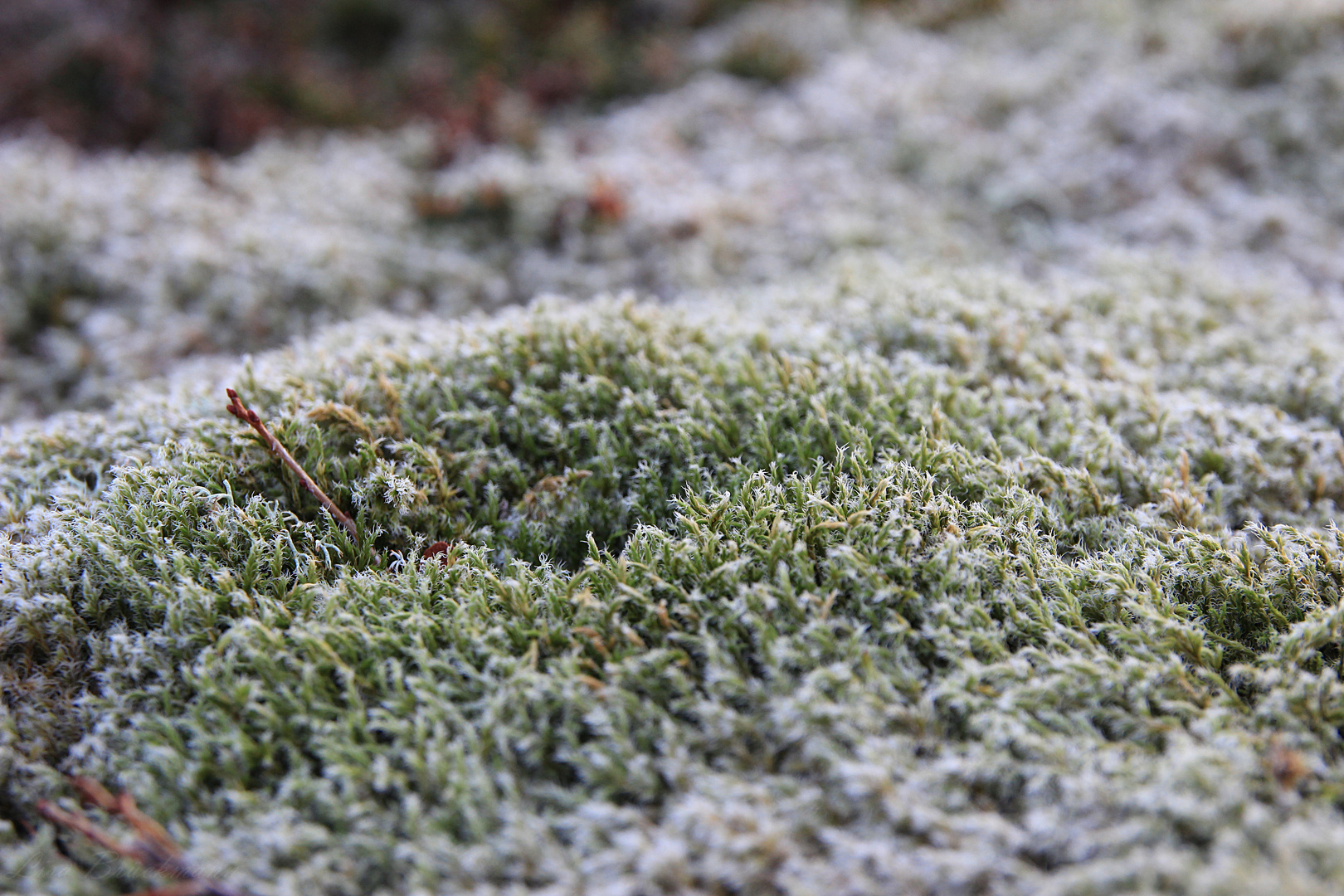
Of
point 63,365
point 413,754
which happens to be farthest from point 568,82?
point 413,754

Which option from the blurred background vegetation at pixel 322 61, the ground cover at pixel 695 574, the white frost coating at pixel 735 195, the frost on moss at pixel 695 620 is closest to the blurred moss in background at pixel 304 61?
the blurred background vegetation at pixel 322 61

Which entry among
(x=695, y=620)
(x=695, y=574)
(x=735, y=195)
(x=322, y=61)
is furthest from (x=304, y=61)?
(x=695, y=620)

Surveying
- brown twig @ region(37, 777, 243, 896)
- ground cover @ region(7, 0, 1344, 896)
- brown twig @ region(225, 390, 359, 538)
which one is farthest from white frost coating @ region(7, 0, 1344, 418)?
brown twig @ region(37, 777, 243, 896)

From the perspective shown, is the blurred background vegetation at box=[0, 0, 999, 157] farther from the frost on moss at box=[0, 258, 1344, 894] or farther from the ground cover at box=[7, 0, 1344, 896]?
the frost on moss at box=[0, 258, 1344, 894]

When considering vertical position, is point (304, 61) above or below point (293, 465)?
above

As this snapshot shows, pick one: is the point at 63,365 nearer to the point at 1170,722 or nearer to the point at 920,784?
the point at 920,784

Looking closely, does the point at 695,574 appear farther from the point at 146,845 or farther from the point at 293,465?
the point at 146,845
